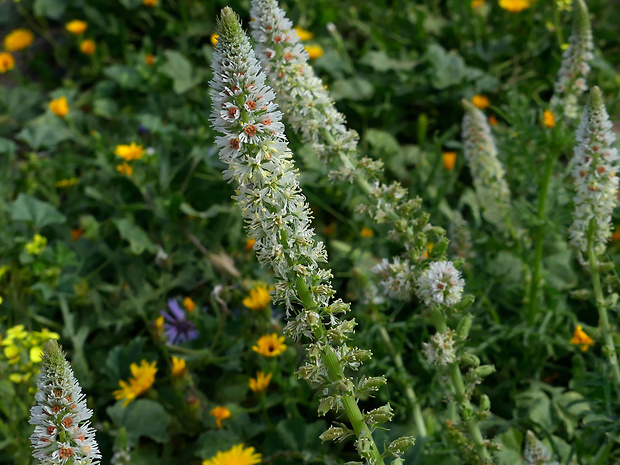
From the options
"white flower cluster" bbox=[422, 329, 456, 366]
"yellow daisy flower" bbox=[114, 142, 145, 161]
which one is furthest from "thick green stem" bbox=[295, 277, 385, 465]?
"yellow daisy flower" bbox=[114, 142, 145, 161]

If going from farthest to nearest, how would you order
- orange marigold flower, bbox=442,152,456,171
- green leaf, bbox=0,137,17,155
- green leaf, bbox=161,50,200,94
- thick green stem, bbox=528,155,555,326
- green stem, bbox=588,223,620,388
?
1. green leaf, bbox=161,50,200,94
2. green leaf, bbox=0,137,17,155
3. orange marigold flower, bbox=442,152,456,171
4. thick green stem, bbox=528,155,555,326
5. green stem, bbox=588,223,620,388

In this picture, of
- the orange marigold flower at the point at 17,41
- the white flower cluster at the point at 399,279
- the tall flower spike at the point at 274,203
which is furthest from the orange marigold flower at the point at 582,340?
the orange marigold flower at the point at 17,41

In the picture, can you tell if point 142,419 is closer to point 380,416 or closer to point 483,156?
point 380,416

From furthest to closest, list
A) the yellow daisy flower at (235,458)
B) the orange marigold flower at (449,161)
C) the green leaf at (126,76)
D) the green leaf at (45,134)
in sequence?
the green leaf at (126,76), the green leaf at (45,134), the orange marigold flower at (449,161), the yellow daisy flower at (235,458)

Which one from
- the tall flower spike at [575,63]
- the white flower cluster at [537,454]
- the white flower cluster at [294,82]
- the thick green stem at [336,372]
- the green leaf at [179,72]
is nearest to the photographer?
the thick green stem at [336,372]

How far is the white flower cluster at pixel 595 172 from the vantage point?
7.62 feet

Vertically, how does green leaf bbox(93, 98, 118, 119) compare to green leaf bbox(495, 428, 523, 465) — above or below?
above

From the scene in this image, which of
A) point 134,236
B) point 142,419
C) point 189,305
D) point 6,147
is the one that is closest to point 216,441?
point 142,419

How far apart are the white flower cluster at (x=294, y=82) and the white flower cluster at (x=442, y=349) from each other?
0.70m

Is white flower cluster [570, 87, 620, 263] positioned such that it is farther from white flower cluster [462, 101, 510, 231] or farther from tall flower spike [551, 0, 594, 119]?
white flower cluster [462, 101, 510, 231]

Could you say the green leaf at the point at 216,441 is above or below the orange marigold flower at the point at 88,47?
below

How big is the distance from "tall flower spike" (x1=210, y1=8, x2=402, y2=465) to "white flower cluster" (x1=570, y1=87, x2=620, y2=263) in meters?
1.22

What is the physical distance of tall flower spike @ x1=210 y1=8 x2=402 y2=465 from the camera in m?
1.64

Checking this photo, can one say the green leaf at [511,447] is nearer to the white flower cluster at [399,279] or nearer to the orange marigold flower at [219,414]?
the white flower cluster at [399,279]
